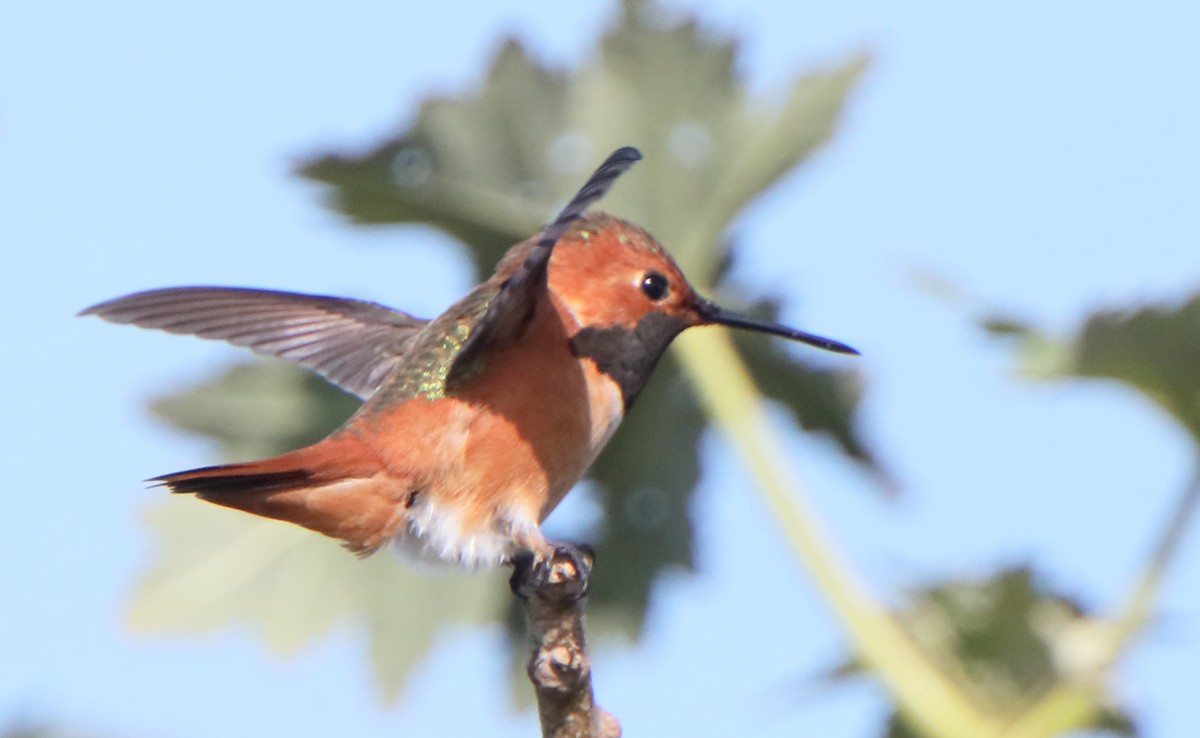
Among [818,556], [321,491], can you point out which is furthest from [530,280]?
[818,556]

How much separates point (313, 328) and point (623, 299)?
3.35 feet

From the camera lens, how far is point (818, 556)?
4.09 m

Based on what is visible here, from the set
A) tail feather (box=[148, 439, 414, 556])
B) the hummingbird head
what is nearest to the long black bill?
the hummingbird head

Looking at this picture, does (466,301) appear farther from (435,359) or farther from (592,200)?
(592,200)

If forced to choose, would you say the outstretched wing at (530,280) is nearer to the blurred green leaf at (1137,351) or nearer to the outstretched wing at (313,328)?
the outstretched wing at (313,328)

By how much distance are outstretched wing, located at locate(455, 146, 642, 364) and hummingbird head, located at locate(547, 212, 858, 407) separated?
0.90ft

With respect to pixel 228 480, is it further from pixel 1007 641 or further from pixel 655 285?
pixel 1007 641

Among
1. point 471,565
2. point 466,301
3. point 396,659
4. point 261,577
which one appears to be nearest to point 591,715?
point 471,565

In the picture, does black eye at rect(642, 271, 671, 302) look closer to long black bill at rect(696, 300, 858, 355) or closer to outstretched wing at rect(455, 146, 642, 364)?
long black bill at rect(696, 300, 858, 355)

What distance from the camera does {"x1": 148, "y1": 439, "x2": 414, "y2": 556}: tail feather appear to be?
3086 mm

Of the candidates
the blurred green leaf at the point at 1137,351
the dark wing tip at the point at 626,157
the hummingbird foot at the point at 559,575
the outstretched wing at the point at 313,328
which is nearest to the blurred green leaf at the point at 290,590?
the outstretched wing at the point at 313,328

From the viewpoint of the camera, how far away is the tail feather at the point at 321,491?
10.1ft

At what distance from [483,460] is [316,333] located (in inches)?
43.0

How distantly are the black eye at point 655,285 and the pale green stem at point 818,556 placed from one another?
0.69 metres
